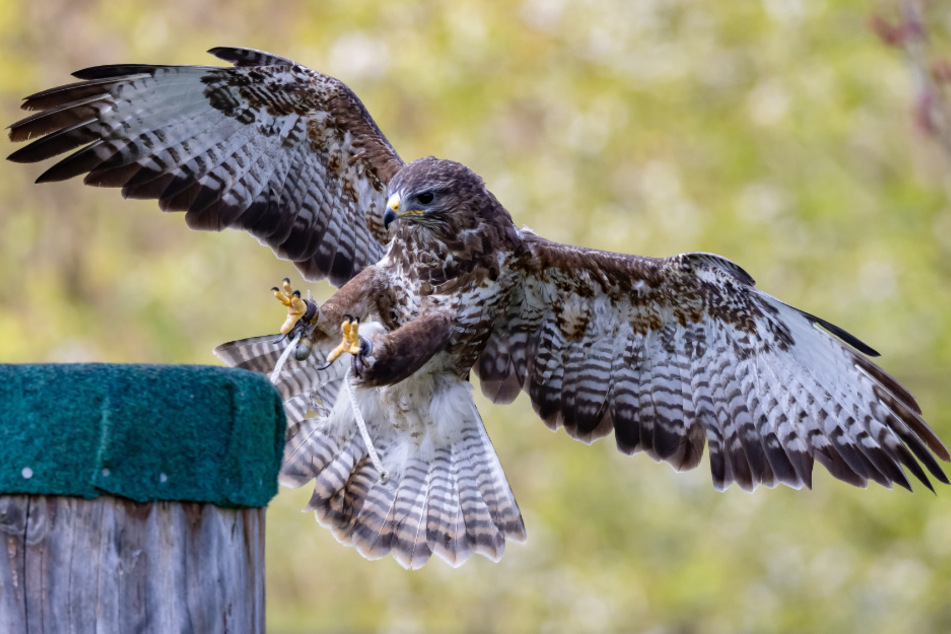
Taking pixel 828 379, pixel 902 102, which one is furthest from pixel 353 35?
pixel 828 379

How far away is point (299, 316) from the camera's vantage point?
4.23 meters

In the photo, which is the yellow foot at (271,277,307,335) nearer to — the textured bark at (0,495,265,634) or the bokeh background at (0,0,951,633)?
the textured bark at (0,495,265,634)

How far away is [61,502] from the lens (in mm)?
2219

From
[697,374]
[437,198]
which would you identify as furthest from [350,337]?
[697,374]

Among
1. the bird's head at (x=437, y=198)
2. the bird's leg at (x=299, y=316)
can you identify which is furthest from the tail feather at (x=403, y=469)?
the bird's head at (x=437, y=198)

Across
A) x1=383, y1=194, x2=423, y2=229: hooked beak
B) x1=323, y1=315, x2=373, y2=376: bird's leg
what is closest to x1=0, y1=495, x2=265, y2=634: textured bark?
x1=323, y1=315, x2=373, y2=376: bird's leg

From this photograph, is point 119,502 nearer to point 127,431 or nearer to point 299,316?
point 127,431

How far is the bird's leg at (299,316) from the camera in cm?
414

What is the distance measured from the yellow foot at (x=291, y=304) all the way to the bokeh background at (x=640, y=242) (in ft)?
19.7

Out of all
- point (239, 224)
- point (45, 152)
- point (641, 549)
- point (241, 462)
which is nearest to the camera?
point (241, 462)

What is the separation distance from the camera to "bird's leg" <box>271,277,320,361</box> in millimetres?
4145

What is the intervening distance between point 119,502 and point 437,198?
2.68m

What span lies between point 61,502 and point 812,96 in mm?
8733

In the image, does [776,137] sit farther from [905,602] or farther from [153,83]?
[153,83]
